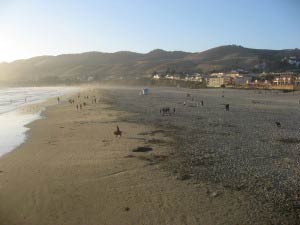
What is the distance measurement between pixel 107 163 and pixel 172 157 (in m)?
2.58

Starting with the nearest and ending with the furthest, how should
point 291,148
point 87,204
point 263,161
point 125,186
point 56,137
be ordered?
1. point 87,204
2. point 125,186
3. point 263,161
4. point 291,148
5. point 56,137

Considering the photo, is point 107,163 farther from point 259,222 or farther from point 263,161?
point 259,222

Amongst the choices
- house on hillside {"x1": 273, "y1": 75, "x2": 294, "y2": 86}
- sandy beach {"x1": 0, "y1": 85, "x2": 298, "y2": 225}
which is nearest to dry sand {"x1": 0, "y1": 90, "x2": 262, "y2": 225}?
sandy beach {"x1": 0, "y1": 85, "x2": 298, "y2": 225}

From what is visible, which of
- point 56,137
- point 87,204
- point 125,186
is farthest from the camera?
point 56,137

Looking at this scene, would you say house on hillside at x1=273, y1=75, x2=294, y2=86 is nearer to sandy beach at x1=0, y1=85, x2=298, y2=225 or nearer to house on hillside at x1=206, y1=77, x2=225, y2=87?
house on hillside at x1=206, y1=77, x2=225, y2=87

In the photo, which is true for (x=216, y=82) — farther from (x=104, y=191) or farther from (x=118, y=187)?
(x=104, y=191)

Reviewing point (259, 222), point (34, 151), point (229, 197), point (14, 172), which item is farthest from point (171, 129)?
point (259, 222)

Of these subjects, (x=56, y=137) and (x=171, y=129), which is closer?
(x=56, y=137)

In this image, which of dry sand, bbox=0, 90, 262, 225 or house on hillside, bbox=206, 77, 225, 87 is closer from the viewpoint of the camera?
dry sand, bbox=0, 90, 262, 225

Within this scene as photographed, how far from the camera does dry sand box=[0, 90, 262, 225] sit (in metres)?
9.16

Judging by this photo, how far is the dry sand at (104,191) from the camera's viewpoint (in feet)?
30.0

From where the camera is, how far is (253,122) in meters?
26.2

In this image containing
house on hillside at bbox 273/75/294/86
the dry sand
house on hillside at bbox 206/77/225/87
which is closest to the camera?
the dry sand

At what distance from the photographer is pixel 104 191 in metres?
11.1
